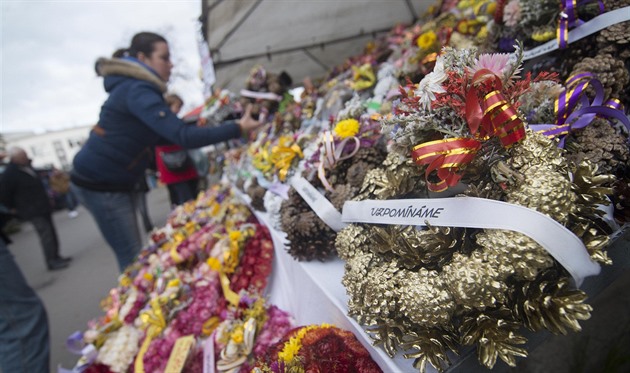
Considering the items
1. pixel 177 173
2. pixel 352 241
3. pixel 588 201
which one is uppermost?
pixel 588 201

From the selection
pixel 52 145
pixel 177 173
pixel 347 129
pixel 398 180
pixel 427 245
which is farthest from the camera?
pixel 52 145

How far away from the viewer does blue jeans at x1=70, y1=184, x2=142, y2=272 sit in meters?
2.17

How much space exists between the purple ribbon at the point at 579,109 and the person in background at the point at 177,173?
2939 millimetres

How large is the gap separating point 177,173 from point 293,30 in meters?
1.85

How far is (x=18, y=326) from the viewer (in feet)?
5.23

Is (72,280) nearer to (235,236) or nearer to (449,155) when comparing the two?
(235,236)

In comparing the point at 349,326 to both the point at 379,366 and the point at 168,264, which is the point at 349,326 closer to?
the point at 379,366

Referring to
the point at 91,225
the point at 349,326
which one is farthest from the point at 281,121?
the point at 91,225

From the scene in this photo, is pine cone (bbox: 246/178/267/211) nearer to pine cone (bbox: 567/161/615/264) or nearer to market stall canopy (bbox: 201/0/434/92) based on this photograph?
pine cone (bbox: 567/161/615/264)

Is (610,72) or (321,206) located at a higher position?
(610,72)

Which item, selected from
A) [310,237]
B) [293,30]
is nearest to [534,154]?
[310,237]

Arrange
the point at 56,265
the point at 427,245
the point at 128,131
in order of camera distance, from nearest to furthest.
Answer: the point at 427,245 < the point at 128,131 < the point at 56,265

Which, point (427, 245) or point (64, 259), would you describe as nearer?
point (427, 245)

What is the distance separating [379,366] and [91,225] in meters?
8.71
